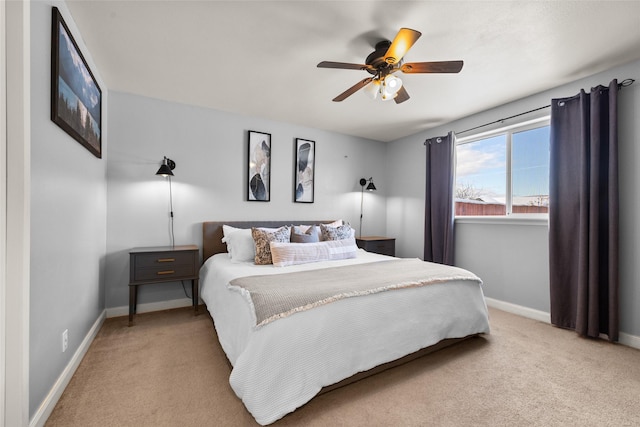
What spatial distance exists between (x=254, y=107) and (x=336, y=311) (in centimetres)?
275

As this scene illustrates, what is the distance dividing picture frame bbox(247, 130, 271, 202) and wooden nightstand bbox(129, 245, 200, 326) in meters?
1.15

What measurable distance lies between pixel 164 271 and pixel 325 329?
6.70ft

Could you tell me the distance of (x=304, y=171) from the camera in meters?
4.17

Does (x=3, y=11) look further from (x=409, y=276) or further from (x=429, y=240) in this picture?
(x=429, y=240)

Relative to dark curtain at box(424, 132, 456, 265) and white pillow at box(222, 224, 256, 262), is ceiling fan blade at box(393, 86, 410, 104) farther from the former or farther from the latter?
white pillow at box(222, 224, 256, 262)

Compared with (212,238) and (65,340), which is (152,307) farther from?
(65,340)

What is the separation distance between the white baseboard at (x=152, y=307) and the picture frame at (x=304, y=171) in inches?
77.7

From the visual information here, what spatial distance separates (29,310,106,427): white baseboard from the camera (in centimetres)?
141

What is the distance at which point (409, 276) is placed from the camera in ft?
7.33

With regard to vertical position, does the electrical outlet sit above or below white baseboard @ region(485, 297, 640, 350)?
above

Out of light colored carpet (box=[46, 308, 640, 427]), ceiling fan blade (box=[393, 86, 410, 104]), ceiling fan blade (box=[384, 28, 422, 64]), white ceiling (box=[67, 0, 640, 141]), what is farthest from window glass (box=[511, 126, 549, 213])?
ceiling fan blade (box=[384, 28, 422, 64])

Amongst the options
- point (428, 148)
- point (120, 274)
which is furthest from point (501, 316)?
point (120, 274)

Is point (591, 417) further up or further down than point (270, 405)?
further down

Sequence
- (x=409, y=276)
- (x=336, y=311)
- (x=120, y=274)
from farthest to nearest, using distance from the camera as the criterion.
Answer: (x=120, y=274)
(x=409, y=276)
(x=336, y=311)
